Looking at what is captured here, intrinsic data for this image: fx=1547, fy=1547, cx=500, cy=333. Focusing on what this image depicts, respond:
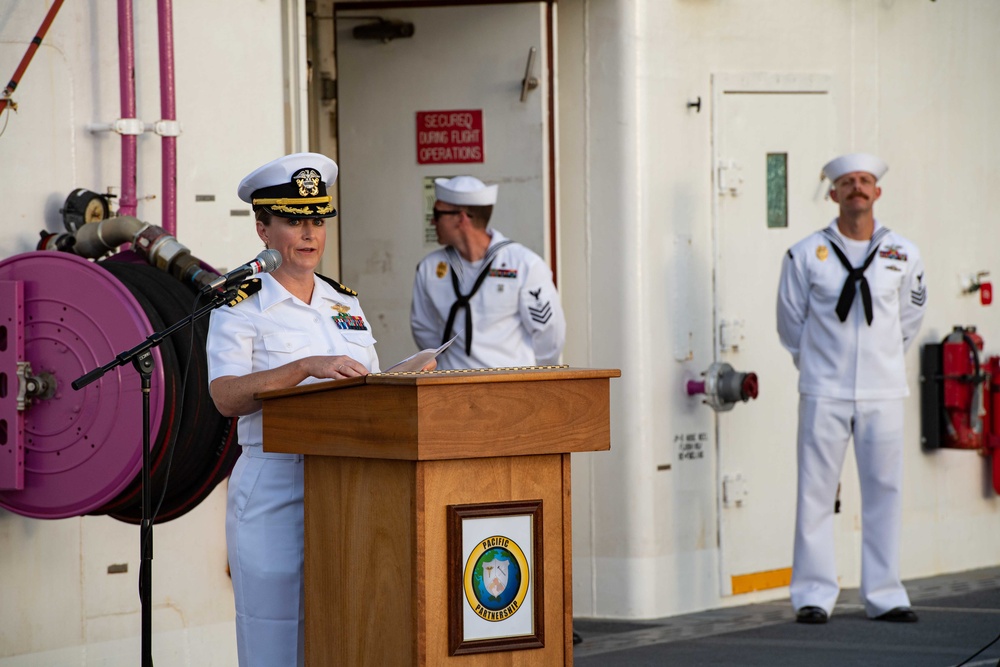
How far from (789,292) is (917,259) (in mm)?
662

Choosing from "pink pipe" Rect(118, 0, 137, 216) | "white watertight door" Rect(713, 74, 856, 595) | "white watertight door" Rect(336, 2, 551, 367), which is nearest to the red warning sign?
"white watertight door" Rect(336, 2, 551, 367)

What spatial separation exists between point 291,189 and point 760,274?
4.67 metres

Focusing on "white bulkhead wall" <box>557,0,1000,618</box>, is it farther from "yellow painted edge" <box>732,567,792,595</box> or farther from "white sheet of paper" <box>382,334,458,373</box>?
"white sheet of paper" <box>382,334,458,373</box>

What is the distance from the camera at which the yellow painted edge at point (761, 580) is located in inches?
317

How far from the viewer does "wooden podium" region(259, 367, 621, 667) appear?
336 centimetres

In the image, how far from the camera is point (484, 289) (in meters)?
6.96

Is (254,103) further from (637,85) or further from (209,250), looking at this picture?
(637,85)

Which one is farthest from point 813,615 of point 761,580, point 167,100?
point 167,100

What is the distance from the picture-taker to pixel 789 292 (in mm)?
7582

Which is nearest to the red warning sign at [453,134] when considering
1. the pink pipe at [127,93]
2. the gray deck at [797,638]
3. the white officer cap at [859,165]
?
the white officer cap at [859,165]

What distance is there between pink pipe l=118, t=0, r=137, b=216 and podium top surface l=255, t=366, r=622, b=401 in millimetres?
2324

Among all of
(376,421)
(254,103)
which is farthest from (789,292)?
(376,421)

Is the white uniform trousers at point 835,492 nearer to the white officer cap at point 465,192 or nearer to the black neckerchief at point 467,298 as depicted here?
the black neckerchief at point 467,298

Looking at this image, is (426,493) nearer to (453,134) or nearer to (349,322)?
(349,322)
